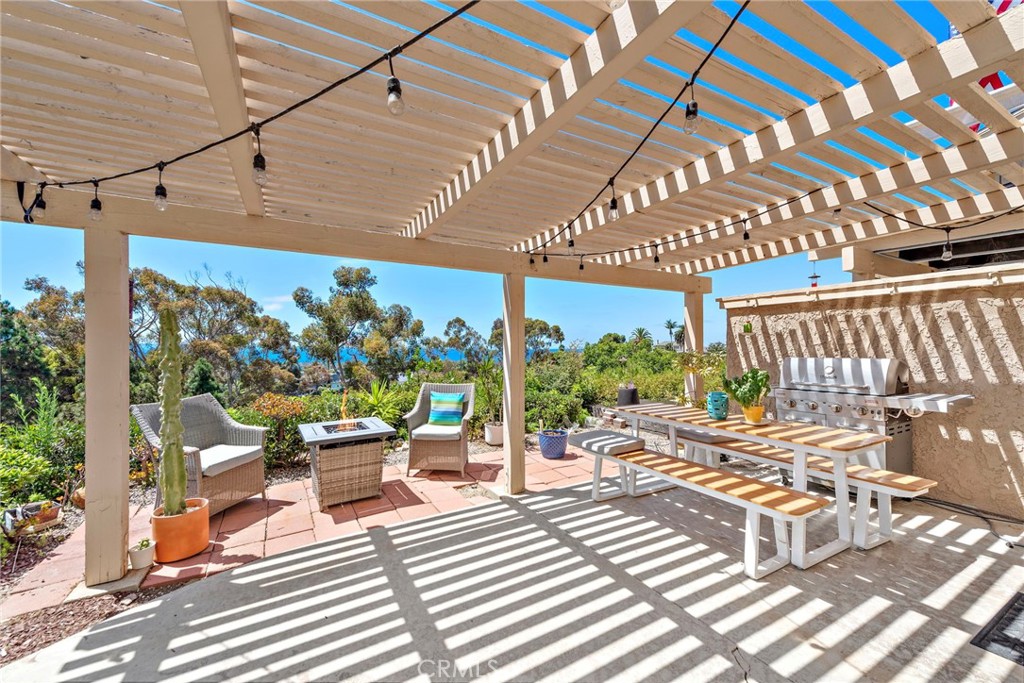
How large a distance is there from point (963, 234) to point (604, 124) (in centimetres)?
428

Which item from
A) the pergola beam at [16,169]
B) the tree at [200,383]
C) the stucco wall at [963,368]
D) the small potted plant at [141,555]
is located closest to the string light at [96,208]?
the pergola beam at [16,169]

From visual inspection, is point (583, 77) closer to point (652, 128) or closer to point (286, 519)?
point (652, 128)

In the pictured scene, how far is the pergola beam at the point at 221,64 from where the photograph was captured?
1277 millimetres

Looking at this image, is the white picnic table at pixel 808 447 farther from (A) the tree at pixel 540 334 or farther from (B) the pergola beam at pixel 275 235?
(A) the tree at pixel 540 334

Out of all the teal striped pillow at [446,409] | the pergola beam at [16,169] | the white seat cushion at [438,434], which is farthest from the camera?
the teal striped pillow at [446,409]

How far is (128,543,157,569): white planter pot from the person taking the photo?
114 inches

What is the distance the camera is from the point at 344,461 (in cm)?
406

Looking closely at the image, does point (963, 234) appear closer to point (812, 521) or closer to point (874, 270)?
point (874, 270)

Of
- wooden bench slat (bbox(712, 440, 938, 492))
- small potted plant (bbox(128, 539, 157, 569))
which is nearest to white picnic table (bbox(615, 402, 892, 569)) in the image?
wooden bench slat (bbox(712, 440, 938, 492))

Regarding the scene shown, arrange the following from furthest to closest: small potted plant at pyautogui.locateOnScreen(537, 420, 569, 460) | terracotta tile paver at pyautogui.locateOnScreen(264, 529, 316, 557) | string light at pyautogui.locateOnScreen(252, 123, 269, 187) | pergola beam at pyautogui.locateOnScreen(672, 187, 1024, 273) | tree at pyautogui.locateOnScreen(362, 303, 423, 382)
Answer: tree at pyautogui.locateOnScreen(362, 303, 423, 382)
small potted plant at pyautogui.locateOnScreen(537, 420, 569, 460)
pergola beam at pyautogui.locateOnScreen(672, 187, 1024, 273)
terracotta tile paver at pyautogui.locateOnScreen(264, 529, 316, 557)
string light at pyautogui.locateOnScreen(252, 123, 269, 187)

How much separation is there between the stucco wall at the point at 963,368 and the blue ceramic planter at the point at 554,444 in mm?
3360

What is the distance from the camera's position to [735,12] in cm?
159

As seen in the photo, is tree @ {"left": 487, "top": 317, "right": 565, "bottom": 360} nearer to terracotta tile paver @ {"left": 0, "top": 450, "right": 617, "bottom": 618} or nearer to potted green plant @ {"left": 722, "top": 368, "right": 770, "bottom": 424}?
terracotta tile paver @ {"left": 0, "top": 450, "right": 617, "bottom": 618}

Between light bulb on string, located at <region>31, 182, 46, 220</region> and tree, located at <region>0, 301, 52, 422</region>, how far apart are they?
878cm
